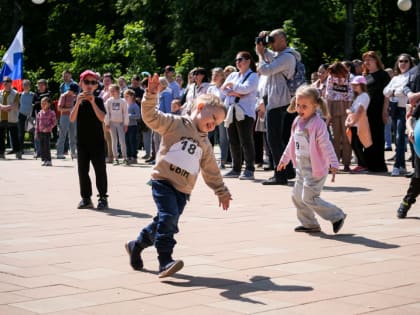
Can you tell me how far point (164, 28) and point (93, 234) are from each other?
3478 cm

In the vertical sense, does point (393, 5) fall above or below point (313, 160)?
above

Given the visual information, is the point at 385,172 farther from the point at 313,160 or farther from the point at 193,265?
the point at 193,265

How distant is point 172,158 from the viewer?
25.9ft

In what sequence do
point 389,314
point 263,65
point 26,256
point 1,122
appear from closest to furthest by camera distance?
1. point 389,314
2. point 26,256
3. point 263,65
4. point 1,122

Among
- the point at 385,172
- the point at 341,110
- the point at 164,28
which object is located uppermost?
the point at 164,28

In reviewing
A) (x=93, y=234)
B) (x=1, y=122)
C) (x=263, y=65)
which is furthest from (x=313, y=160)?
(x=1, y=122)

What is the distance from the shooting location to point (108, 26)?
48.4 meters

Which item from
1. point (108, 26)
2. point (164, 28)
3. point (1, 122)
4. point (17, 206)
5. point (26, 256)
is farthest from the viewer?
point (108, 26)

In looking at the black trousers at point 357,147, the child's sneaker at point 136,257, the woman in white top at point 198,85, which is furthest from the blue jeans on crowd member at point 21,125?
the child's sneaker at point 136,257

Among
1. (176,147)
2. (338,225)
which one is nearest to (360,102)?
(338,225)

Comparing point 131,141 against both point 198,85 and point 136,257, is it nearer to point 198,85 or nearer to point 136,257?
point 198,85

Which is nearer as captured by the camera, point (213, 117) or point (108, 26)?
point (213, 117)

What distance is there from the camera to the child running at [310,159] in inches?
394

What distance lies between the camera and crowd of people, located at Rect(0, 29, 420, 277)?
7934 millimetres
